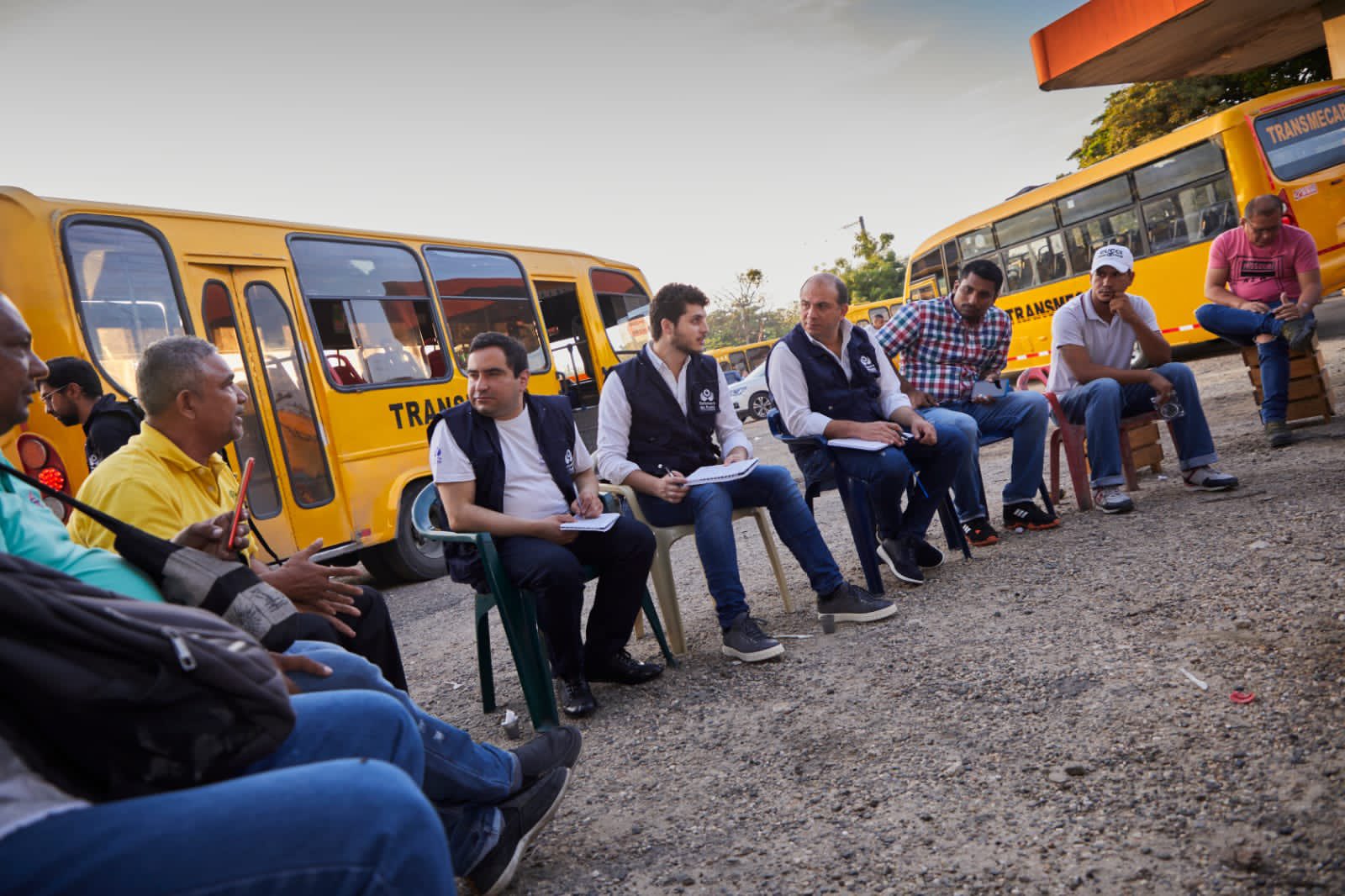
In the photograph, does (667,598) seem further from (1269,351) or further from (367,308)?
(367,308)

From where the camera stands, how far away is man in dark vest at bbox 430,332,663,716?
3266 millimetres

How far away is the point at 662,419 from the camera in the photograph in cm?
399

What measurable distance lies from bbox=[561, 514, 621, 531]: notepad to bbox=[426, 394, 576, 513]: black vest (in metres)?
0.32

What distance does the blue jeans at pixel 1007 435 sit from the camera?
4656 millimetres

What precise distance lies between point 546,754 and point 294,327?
545cm

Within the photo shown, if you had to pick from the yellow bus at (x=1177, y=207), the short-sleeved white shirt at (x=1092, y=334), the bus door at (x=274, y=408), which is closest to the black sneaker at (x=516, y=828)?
the short-sleeved white shirt at (x=1092, y=334)

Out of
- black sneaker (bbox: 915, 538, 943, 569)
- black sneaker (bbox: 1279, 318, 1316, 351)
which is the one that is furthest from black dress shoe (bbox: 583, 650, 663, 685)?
black sneaker (bbox: 1279, 318, 1316, 351)

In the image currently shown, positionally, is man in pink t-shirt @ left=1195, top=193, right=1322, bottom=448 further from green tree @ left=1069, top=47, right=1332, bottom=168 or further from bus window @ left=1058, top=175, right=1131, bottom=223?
green tree @ left=1069, top=47, right=1332, bottom=168

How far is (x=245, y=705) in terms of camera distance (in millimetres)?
1188

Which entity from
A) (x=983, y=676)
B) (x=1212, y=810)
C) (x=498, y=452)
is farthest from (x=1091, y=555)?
(x=498, y=452)

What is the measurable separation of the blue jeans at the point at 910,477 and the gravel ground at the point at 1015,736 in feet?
1.07

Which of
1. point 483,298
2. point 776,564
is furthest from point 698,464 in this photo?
point 483,298

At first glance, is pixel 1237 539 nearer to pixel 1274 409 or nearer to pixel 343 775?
pixel 1274 409

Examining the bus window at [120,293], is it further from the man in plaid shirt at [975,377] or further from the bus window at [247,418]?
the man in plaid shirt at [975,377]
